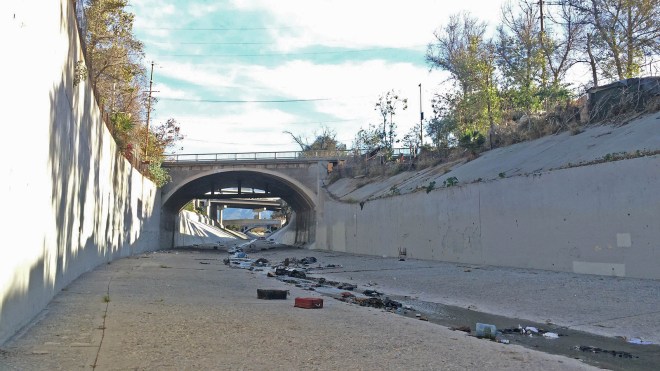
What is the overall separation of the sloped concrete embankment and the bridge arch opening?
28.1m

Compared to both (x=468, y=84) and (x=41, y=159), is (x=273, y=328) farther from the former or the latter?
(x=468, y=84)

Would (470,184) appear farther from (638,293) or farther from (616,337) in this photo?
(616,337)

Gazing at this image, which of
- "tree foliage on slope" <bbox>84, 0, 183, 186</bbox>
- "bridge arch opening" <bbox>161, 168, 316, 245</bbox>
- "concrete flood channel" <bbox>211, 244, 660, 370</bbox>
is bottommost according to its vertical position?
"concrete flood channel" <bbox>211, 244, 660, 370</bbox>

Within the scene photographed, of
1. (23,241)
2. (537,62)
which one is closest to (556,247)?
(23,241)

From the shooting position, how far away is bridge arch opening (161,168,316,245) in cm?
5294

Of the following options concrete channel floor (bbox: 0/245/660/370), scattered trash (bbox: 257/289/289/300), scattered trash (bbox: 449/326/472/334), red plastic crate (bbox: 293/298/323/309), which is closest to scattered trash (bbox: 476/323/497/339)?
concrete channel floor (bbox: 0/245/660/370)

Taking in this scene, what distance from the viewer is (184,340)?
662 centimetres

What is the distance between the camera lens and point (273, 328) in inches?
299

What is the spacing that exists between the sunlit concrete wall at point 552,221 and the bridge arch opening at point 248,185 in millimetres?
28874

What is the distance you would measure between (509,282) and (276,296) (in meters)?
6.10

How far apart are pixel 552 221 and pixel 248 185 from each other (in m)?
52.3

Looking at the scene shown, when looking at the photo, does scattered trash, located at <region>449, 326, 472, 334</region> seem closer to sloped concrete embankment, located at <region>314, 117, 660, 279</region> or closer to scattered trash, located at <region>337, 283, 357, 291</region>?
sloped concrete embankment, located at <region>314, 117, 660, 279</region>

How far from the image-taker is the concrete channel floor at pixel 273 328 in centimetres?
564

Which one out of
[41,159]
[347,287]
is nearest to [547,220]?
[347,287]
